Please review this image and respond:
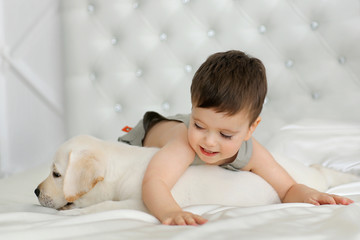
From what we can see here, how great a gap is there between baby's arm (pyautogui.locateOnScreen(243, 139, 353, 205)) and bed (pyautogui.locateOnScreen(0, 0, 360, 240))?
63 cm

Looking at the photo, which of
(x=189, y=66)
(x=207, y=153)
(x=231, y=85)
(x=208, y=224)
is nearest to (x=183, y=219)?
(x=208, y=224)

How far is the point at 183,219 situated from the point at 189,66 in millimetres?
1793

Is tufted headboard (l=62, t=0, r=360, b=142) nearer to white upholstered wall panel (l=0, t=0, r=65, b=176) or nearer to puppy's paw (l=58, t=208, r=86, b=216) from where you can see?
white upholstered wall panel (l=0, t=0, r=65, b=176)

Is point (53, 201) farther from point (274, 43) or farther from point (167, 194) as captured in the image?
point (274, 43)

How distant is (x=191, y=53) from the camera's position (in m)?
2.76

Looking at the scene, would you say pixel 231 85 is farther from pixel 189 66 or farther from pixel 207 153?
pixel 189 66

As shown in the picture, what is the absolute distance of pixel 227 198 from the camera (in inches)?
54.1

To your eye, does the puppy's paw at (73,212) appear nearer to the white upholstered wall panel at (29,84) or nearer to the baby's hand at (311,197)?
the baby's hand at (311,197)

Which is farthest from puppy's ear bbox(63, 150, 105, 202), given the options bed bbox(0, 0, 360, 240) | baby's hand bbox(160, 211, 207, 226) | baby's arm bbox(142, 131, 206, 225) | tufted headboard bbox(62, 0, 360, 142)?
tufted headboard bbox(62, 0, 360, 142)

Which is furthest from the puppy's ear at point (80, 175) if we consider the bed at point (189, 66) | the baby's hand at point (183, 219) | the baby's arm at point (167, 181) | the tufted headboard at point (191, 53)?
the tufted headboard at point (191, 53)

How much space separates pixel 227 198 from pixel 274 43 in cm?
154

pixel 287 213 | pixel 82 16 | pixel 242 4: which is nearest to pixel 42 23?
pixel 82 16

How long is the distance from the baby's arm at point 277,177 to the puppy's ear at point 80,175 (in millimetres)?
533

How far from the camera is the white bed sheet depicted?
0.93 m
